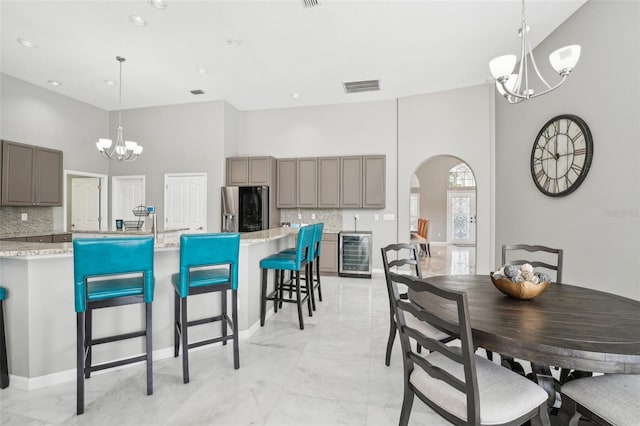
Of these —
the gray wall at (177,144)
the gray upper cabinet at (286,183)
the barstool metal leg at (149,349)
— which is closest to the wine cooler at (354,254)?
the gray upper cabinet at (286,183)

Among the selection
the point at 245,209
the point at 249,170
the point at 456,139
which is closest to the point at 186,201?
the point at 245,209

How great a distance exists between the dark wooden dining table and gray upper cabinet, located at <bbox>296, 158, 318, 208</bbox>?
4190mm

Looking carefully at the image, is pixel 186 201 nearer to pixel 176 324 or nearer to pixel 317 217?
pixel 317 217

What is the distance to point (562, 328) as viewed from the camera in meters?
1.22

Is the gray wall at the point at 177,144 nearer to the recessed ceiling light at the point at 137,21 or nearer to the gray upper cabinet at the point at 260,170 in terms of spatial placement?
the gray upper cabinet at the point at 260,170

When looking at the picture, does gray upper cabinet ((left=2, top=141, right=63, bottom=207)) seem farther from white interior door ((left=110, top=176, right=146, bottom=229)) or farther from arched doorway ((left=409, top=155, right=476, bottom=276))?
arched doorway ((left=409, top=155, right=476, bottom=276))

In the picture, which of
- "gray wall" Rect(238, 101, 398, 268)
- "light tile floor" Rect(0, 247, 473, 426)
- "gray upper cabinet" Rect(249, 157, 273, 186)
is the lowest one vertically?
"light tile floor" Rect(0, 247, 473, 426)

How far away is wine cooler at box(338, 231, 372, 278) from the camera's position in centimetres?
534

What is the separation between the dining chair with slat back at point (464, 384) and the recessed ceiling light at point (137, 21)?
4106 mm

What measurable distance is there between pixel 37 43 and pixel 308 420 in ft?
18.5

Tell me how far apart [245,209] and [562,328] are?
512cm

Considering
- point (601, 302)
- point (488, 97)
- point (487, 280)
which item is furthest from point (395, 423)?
point (488, 97)

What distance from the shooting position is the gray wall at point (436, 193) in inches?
431

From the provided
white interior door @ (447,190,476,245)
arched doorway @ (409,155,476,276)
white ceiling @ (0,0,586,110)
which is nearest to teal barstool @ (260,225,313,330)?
white ceiling @ (0,0,586,110)
